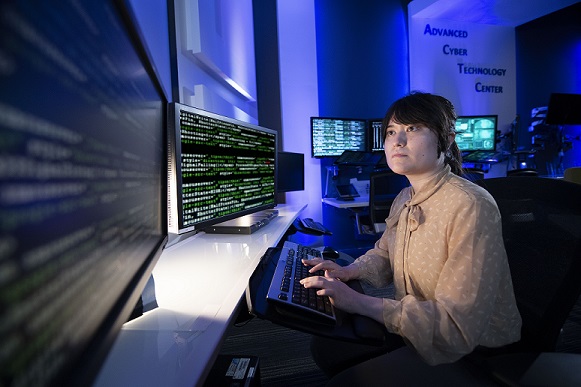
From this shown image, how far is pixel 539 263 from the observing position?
2.64ft

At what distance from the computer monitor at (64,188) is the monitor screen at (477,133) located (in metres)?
4.19

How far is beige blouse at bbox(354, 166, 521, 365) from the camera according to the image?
67cm

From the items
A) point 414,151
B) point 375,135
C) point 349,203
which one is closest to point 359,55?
point 375,135

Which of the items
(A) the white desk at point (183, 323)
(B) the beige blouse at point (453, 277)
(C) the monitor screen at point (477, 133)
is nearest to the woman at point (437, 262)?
(B) the beige blouse at point (453, 277)

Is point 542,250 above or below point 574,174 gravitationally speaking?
below

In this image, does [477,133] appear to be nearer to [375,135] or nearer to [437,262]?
[375,135]

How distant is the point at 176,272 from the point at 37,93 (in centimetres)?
74

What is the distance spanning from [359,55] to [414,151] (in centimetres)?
360

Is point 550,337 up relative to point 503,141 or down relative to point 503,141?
down

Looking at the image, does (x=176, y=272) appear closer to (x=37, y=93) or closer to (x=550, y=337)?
(x=37, y=93)

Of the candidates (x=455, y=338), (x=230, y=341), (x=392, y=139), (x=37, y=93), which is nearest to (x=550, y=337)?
(x=455, y=338)

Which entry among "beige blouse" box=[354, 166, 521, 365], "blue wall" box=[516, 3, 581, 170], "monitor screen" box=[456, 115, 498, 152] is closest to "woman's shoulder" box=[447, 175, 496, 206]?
"beige blouse" box=[354, 166, 521, 365]

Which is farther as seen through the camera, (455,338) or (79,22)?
(455,338)

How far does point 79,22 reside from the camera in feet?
1.23
